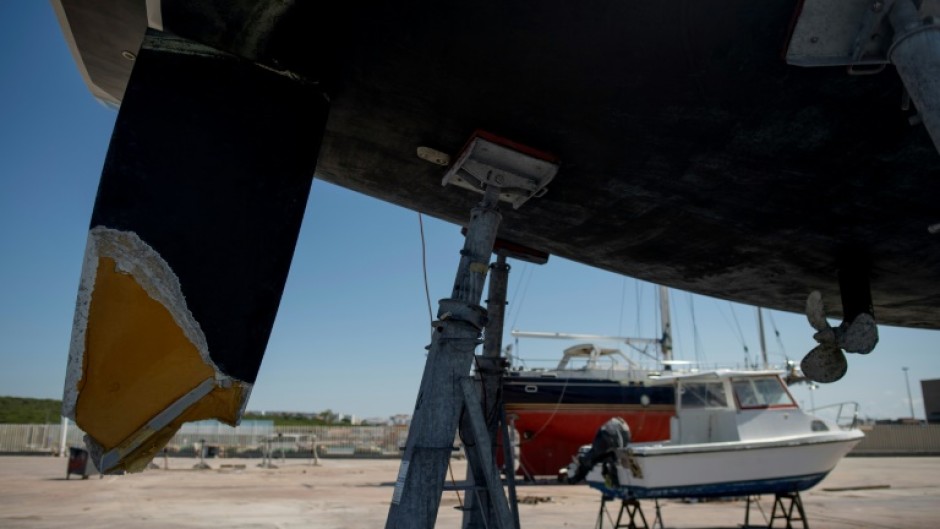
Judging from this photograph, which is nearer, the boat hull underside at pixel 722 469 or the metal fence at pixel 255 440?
the boat hull underside at pixel 722 469

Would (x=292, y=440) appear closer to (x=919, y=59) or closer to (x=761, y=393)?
(x=761, y=393)

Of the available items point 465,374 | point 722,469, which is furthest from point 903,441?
point 465,374

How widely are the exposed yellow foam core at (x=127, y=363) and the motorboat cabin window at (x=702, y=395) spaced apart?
33.9 ft

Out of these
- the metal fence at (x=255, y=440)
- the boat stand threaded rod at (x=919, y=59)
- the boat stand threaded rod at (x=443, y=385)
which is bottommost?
the metal fence at (x=255, y=440)

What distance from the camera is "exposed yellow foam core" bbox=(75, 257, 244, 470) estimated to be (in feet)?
7.77

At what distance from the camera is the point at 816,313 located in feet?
13.2

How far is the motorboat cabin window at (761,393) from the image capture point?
10.4 meters

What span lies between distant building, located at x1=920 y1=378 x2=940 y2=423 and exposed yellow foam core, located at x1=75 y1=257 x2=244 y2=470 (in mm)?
50338

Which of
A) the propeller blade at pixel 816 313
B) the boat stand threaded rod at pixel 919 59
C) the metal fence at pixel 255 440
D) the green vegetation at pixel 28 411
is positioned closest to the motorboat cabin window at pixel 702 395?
the propeller blade at pixel 816 313

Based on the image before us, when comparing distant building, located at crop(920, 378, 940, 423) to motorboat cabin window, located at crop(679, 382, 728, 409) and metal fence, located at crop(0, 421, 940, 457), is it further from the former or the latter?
motorboat cabin window, located at crop(679, 382, 728, 409)

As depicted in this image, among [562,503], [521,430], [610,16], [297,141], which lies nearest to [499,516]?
[297,141]

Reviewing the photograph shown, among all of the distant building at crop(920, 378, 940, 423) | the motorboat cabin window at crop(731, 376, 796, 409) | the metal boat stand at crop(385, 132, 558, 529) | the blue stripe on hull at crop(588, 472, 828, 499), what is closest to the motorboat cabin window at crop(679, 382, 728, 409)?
the motorboat cabin window at crop(731, 376, 796, 409)

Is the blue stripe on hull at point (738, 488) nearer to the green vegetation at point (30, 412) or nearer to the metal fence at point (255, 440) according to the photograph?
the metal fence at point (255, 440)

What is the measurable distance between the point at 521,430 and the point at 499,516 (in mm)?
13697
